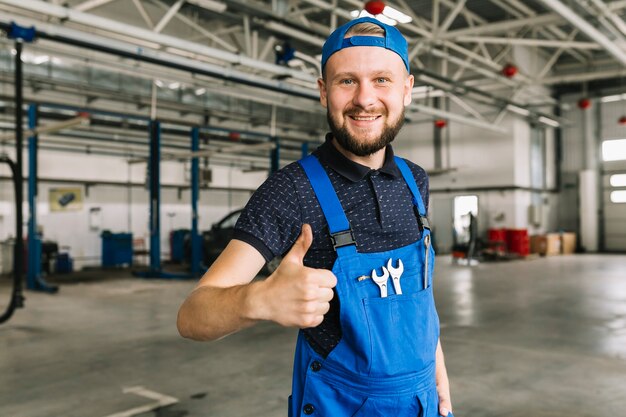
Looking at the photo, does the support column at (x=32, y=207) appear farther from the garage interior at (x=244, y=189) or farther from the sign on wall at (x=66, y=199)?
the sign on wall at (x=66, y=199)

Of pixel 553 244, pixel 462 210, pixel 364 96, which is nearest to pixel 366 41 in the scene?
pixel 364 96

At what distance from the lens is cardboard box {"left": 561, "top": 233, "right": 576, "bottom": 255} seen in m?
18.3

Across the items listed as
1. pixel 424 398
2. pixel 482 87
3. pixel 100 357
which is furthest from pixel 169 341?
pixel 482 87

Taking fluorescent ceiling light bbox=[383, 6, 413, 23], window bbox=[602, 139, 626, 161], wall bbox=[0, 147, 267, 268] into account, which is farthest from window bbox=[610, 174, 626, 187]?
fluorescent ceiling light bbox=[383, 6, 413, 23]

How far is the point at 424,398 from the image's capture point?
1260mm

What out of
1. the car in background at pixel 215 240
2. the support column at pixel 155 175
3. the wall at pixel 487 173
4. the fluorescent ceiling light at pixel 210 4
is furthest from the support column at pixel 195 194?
the wall at pixel 487 173

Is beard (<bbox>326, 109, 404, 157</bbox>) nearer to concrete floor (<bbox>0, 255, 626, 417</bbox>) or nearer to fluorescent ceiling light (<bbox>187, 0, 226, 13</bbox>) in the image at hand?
concrete floor (<bbox>0, 255, 626, 417</bbox>)

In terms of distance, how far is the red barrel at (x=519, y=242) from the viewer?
16719 millimetres

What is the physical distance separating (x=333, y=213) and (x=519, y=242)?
16938 mm

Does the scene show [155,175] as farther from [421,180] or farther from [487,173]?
[487,173]

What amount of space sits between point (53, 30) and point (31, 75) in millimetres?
5704

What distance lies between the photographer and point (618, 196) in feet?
60.2

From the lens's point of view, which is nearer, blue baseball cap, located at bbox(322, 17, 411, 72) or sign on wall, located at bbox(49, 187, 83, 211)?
blue baseball cap, located at bbox(322, 17, 411, 72)

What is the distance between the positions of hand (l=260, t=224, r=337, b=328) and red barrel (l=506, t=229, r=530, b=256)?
56.1 ft
